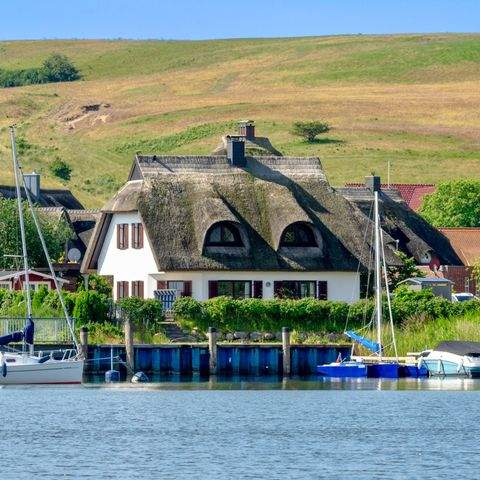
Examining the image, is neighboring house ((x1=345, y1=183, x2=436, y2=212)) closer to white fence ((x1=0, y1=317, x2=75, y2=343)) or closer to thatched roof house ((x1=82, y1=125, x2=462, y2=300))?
thatched roof house ((x1=82, y1=125, x2=462, y2=300))

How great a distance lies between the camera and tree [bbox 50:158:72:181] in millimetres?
187762

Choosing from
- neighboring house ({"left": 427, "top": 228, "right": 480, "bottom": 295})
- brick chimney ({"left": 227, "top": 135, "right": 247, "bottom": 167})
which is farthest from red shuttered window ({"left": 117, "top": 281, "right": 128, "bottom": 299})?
neighboring house ({"left": 427, "top": 228, "right": 480, "bottom": 295})

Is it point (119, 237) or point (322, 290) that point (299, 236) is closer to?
point (322, 290)

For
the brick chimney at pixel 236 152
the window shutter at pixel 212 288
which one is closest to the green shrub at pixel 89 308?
the window shutter at pixel 212 288

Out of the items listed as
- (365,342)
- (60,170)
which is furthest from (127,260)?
(60,170)

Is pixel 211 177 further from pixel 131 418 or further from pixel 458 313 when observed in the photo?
pixel 131 418

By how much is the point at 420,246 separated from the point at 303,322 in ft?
81.9

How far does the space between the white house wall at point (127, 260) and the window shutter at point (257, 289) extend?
15.8 feet

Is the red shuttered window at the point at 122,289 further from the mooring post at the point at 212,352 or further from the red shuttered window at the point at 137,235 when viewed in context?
the mooring post at the point at 212,352

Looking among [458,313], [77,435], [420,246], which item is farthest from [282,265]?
[77,435]

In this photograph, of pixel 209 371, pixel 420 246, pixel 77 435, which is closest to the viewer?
pixel 77 435

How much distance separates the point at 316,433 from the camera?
190 feet

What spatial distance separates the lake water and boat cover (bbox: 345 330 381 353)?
2.68 metres

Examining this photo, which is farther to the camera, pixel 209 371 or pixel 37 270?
pixel 37 270
